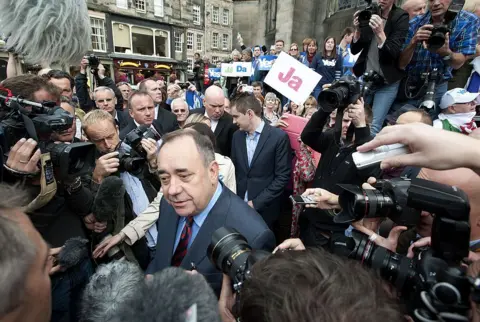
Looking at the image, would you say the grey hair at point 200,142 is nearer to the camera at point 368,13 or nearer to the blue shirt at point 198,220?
the blue shirt at point 198,220

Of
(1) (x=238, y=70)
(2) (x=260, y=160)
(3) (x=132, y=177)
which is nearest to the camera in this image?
(3) (x=132, y=177)

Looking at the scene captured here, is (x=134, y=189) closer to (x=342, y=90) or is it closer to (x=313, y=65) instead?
(x=342, y=90)

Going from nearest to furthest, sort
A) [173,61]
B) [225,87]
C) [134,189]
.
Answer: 1. [134,189]
2. [225,87]
3. [173,61]

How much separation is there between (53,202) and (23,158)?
0.42 metres

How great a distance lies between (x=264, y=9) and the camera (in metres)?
20.6

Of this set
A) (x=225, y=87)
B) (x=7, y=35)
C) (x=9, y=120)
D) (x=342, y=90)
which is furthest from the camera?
(x=225, y=87)

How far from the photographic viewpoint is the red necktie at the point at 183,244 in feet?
6.13

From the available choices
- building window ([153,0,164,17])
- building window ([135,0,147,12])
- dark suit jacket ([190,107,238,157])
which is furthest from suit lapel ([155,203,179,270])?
building window ([153,0,164,17])

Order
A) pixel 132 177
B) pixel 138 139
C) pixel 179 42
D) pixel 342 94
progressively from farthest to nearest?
pixel 179 42
pixel 132 177
pixel 138 139
pixel 342 94

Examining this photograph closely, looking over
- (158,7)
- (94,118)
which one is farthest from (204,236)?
(158,7)

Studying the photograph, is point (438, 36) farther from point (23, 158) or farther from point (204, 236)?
point (23, 158)

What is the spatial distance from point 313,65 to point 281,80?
3414mm

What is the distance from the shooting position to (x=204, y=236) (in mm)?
1765

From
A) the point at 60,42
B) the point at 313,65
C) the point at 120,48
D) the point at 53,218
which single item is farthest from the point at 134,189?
the point at 120,48
